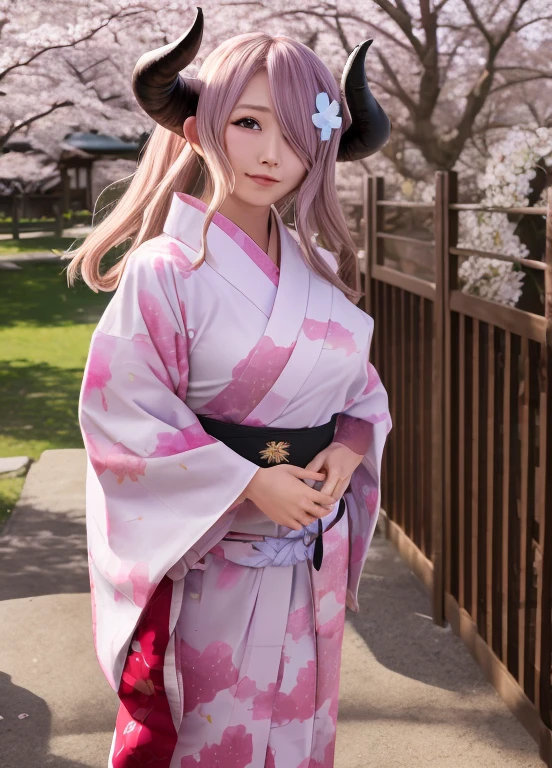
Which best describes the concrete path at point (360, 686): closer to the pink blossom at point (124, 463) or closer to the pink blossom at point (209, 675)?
the pink blossom at point (209, 675)

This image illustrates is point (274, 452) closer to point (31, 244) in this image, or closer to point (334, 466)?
point (334, 466)

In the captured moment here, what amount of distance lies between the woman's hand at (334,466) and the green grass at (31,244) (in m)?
9.51

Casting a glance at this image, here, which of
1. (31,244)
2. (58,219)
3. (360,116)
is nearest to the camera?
(360,116)

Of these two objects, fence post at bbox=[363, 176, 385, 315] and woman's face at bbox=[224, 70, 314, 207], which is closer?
woman's face at bbox=[224, 70, 314, 207]

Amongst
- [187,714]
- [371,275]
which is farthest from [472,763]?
[371,275]

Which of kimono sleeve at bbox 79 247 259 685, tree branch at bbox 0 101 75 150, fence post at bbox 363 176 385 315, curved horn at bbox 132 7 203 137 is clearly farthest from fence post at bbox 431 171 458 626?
tree branch at bbox 0 101 75 150

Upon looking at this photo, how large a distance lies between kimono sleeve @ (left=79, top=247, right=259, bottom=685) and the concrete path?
→ 122 centimetres

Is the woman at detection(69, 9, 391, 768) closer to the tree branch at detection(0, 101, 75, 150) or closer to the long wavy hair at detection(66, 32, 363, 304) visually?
the long wavy hair at detection(66, 32, 363, 304)

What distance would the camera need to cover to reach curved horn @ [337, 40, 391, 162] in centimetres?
194

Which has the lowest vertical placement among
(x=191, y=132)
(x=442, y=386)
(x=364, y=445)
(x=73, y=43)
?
(x=442, y=386)

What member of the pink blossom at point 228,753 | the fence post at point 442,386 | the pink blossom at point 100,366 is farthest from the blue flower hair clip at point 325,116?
the fence post at point 442,386

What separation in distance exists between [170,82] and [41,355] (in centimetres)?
882

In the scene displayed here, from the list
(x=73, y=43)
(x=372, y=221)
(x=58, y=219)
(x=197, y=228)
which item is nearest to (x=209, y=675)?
(x=197, y=228)

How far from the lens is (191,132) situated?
193 centimetres
